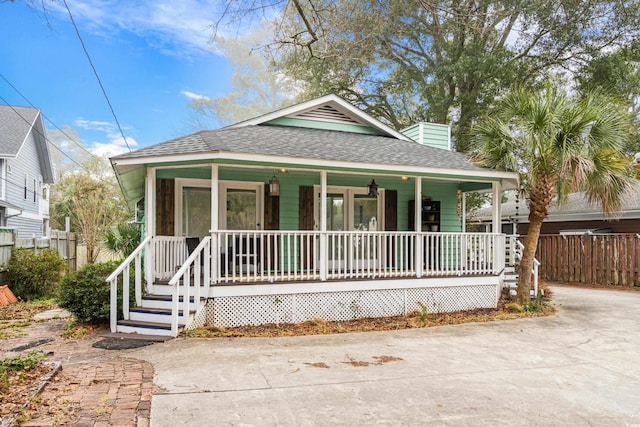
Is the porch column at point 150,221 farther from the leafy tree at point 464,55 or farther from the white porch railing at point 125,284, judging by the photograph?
the leafy tree at point 464,55

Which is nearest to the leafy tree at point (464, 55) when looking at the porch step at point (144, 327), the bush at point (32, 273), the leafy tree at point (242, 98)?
the bush at point (32, 273)

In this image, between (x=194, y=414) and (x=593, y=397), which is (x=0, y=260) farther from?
(x=593, y=397)

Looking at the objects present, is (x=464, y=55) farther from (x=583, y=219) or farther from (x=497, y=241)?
(x=497, y=241)

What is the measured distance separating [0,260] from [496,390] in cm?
1219

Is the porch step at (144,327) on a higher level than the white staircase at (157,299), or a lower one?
lower

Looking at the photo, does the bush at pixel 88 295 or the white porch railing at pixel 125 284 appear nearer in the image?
the white porch railing at pixel 125 284

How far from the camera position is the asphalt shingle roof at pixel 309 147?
320 inches

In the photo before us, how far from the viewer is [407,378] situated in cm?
506

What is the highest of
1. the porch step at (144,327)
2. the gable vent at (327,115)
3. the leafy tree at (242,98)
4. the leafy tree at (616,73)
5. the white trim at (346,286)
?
the leafy tree at (242,98)

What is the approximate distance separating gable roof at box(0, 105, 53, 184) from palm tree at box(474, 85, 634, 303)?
17.5 m

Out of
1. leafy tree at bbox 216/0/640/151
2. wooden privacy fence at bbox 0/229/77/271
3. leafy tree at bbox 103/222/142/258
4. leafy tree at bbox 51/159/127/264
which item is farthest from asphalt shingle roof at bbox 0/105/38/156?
leafy tree at bbox 216/0/640/151

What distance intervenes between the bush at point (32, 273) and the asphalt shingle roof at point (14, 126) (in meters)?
6.91

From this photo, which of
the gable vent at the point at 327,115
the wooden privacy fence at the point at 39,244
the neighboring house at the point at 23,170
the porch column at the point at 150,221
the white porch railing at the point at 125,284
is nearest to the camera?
the white porch railing at the point at 125,284

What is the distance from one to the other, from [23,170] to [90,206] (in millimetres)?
3175
